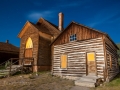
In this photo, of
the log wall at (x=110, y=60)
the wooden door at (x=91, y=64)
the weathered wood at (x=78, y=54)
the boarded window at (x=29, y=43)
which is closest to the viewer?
the weathered wood at (x=78, y=54)

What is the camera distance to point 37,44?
19719 millimetres

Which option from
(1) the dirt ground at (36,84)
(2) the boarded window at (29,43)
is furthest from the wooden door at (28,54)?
(1) the dirt ground at (36,84)

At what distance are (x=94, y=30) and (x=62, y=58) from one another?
17.7ft

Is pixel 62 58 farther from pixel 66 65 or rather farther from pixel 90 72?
pixel 90 72

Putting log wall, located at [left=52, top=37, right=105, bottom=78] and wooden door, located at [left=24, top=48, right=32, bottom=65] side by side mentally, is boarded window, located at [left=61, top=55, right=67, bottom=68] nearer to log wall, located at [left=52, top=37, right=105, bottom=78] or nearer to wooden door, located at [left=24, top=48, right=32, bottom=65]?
log wall, located at [left=52, top=37, right=105, bottom=78]

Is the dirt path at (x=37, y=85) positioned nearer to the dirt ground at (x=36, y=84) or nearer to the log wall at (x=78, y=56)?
the dirt ground at (x=36, y=84)

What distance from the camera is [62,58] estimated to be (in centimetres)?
1592

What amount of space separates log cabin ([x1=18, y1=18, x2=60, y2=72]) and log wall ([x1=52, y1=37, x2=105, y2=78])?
150 inches

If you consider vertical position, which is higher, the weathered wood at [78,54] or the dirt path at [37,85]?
the weathered wood at [78,54]

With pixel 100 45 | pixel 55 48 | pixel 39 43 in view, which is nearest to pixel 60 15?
pixel 39 43

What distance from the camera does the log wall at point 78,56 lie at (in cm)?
1273

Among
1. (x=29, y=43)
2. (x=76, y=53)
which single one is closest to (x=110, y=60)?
(x=76, y=53)

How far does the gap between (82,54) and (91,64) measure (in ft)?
5.07

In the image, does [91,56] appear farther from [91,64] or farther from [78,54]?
[78,54]
